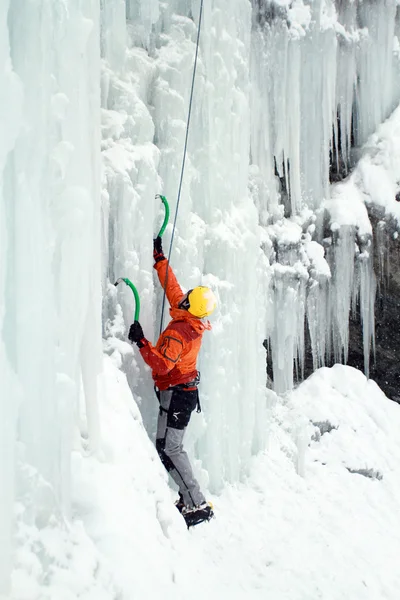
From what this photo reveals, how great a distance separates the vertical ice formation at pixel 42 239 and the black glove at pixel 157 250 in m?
1.76

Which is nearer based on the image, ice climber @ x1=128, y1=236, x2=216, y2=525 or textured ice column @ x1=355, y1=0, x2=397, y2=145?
ice climber @ x1=128, y1=236, x2=216, y2=525

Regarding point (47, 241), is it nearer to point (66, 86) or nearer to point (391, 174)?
point (66, 86)

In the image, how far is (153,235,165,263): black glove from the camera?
463 cm

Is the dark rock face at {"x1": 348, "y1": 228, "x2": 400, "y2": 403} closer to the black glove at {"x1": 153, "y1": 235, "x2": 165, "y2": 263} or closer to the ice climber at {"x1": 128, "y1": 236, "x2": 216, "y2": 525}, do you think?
the black glove at {"x1": 153, "y1": 235, "x2": 165, "y2": 263}

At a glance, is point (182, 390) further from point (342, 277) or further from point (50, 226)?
point (342, 277)

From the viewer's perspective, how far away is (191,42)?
5.14 meters

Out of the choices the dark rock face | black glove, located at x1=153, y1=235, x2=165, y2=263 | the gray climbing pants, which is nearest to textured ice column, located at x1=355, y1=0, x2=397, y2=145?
the dark rock face

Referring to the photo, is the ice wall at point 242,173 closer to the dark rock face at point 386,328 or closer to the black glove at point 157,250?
the black glove at point 157,250

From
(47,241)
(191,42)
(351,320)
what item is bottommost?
(351,320)

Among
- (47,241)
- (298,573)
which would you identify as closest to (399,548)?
(298,573)

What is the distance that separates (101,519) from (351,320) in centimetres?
825

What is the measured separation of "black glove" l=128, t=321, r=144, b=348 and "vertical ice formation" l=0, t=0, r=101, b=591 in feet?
4.14

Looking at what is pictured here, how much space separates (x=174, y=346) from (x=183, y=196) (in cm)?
154

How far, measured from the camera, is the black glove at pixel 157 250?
463cm
